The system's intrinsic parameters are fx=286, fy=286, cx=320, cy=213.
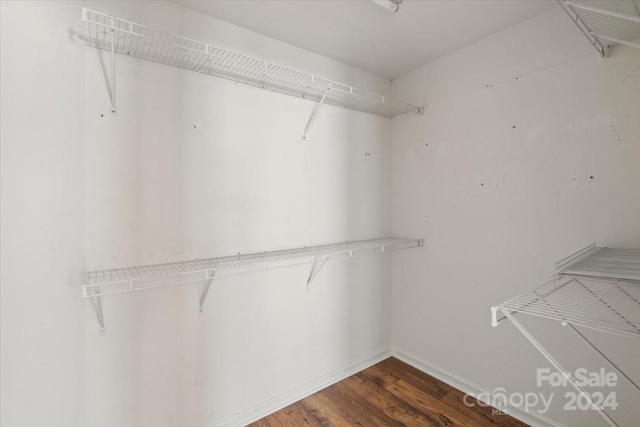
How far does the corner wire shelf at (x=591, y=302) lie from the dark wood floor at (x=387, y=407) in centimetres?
81

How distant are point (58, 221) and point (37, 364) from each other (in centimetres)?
40

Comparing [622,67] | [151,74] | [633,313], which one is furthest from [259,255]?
[622,67]

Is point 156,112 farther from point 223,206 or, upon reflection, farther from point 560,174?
point 560,174

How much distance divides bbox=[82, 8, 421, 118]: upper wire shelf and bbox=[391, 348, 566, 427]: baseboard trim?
6.27 ft

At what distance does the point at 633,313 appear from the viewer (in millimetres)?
1082

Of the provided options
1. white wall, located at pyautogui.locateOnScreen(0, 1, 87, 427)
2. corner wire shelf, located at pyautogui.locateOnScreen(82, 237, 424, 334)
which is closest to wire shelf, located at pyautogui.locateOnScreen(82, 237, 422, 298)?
corner wire shelf, located at pyautogui.locateOnScreen(82, 237, 424, 334)

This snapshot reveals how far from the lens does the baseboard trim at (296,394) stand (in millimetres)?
1645

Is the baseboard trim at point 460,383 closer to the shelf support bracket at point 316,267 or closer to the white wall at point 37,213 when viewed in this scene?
the shelf support bracket at point 316,267

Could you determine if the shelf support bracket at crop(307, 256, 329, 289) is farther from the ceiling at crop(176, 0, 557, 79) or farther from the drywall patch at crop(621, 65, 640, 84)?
the drywall patch at crop(621, 65, 640, 84)

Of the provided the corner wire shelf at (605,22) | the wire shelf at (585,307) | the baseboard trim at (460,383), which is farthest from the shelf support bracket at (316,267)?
the corner wire shelf at (605,22)

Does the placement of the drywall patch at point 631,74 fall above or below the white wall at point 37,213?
above

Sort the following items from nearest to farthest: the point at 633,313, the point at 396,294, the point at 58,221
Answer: the point at 58,221, the point at 633,313, the point at 396,294

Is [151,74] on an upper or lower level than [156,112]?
upper

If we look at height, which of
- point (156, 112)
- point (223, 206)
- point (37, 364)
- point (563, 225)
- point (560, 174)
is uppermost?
point (156, 112)
